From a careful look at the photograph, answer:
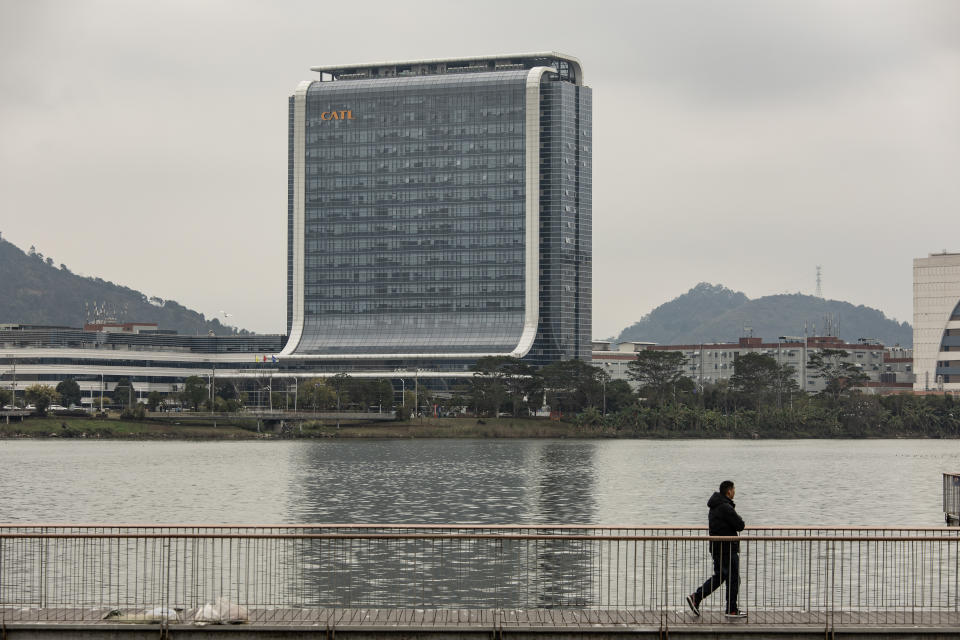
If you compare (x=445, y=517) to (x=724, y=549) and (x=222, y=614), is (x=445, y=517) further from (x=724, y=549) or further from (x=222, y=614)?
(x=222, y=614)

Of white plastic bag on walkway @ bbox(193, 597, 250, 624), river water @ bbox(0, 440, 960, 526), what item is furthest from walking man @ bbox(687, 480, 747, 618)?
river water @ bbox(0, 440, 960, 526)

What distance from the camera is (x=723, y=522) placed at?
3378 centimetres

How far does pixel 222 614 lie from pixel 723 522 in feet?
41.1

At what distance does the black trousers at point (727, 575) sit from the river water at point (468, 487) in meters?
45.8

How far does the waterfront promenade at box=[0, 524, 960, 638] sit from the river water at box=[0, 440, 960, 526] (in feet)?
67.0

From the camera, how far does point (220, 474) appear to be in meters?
137

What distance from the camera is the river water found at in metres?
86.6

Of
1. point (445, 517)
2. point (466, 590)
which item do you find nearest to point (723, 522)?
point (466, 590)

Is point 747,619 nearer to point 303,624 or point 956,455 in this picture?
point 303,624

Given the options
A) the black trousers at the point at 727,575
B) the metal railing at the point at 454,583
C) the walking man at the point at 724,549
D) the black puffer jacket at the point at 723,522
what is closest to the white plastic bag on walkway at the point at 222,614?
the metal railing at the point at 454,583

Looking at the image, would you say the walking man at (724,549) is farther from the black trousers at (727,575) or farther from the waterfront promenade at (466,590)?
the waterfront promenade at (466,590)

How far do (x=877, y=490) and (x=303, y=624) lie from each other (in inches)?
3469

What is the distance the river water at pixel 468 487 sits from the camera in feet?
284

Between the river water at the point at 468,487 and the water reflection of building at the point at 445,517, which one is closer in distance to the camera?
the water reflection of building at the point at 445,517
